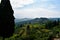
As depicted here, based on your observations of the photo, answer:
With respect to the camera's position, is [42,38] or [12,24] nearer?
[42,38]

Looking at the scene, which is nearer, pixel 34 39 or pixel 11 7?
pixel 34 39

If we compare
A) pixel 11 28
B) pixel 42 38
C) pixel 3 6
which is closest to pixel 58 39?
pixel 42 38

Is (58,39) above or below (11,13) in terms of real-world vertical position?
below

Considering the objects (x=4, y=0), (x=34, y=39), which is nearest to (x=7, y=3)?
(x=4, y=0)

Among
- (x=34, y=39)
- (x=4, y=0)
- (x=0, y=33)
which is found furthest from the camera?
(x=4, y=0)

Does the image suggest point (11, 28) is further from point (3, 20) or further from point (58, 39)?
point (58, 39)

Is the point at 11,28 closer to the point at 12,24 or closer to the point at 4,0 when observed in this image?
the point at 12,24

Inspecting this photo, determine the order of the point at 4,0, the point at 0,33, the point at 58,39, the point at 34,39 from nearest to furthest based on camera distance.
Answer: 1. the point at 34,39
2. the point at 58,39
3. the point at 0,33
4. the point at 4,0

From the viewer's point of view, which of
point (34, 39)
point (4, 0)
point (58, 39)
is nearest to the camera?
point (34, 39)

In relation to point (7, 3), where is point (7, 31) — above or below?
below
